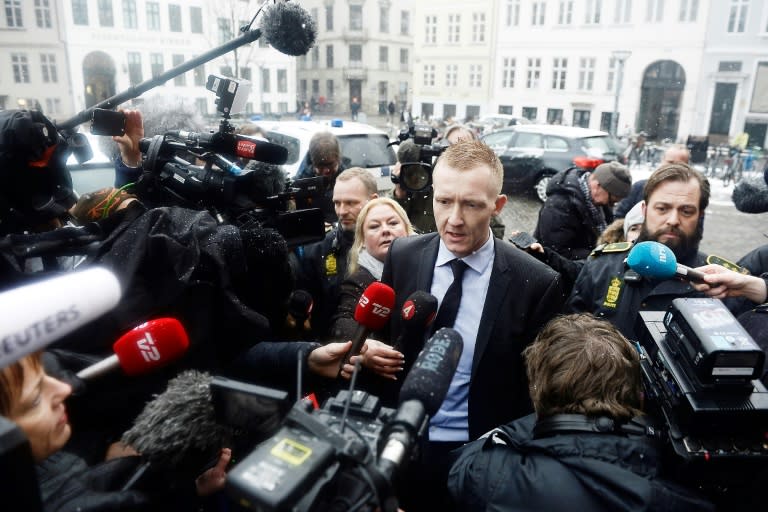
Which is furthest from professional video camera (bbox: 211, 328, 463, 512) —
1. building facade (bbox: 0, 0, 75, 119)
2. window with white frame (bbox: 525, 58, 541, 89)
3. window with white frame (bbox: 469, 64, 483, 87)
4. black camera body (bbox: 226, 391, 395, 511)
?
window with white frame (bbox: 469, 64, 483, 87)

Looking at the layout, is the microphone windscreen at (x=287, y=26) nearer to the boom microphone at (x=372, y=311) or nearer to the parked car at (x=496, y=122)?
the boom microphone at (x=372, y=311)

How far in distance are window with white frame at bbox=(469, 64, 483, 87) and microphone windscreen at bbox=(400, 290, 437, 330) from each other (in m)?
34.7

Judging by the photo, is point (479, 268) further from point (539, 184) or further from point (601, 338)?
point (539, 184)

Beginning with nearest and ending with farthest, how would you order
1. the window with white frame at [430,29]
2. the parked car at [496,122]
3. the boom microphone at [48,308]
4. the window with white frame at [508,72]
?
the boom microphone at [48,308], the parked car at [496,122], the window with white frame at [508,72], the window with white frame at [430,29]

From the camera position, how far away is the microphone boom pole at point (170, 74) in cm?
211

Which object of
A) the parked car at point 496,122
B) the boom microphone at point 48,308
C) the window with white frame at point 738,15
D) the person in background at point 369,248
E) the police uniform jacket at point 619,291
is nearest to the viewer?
the boom microphone at point 48,308

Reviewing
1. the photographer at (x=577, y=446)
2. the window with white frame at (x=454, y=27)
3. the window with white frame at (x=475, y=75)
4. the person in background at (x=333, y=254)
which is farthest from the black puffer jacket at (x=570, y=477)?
the window with white frame at (x=454, y=27)

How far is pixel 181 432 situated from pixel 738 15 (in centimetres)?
3041

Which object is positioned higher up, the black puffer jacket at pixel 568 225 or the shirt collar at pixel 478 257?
the shirt collar at pixel 478 257

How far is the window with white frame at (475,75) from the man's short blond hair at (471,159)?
34.3 metres

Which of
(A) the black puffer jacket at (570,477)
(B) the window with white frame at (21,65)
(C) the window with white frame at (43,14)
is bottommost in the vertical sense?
(A) the black puffer jacket at (570,477)

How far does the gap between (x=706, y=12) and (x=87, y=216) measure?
30052 mm

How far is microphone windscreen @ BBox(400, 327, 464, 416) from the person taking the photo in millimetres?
945

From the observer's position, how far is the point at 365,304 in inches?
60.1
